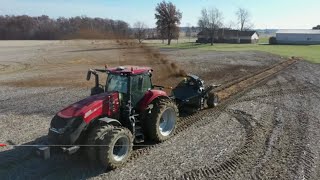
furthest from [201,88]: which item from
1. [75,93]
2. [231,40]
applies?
[231,40]

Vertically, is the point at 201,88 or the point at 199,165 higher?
the point at 201,88

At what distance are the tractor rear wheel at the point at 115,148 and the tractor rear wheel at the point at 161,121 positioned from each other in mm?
1246

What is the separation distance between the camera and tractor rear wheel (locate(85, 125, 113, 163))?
27.0 feet

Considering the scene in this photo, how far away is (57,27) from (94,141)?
3.94 metres

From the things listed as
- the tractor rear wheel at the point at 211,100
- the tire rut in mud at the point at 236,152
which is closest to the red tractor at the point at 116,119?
the tire rut in mud at the point at 236,152

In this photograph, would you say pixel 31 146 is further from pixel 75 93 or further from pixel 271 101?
pixel 271 101

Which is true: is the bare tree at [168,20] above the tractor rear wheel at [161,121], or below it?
above

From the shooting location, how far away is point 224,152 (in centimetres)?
995

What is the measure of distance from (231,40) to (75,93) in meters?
88.1

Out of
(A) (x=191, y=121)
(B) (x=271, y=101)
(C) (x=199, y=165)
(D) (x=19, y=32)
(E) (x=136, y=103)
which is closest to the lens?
(C) (x=199, y=165)

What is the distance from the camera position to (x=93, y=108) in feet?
28.5

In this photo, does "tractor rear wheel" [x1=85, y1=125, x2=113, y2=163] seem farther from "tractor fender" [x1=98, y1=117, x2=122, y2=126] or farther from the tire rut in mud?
the tire rut in mud

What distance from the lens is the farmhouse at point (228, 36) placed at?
98.4 metres

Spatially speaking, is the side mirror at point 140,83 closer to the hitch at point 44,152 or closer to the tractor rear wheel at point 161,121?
the tractor rear wheel at point 161,121
